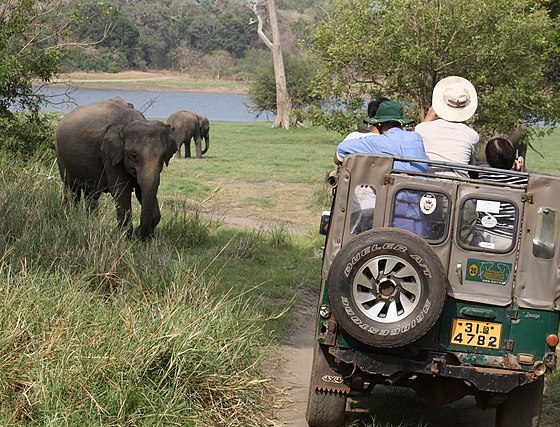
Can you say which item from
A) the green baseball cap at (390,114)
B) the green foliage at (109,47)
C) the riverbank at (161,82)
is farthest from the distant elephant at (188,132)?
the riverbank at (161,82)

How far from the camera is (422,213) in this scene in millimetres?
6332

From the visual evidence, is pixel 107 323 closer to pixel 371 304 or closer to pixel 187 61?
pixel 371 304

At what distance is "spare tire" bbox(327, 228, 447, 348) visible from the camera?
5.86m

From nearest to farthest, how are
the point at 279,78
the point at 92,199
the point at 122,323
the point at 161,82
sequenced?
the point at 122,323
the point at 92,199
the point at 279,78
the point at 161,82

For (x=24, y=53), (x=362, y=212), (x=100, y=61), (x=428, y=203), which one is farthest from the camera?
(x=100, y=61)

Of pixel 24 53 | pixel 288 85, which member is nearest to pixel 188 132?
pixel 24 53

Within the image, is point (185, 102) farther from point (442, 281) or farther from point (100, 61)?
point (442, 281)

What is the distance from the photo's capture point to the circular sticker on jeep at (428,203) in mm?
6305

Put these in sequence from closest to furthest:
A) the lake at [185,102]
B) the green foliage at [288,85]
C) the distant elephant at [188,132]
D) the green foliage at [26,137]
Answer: the green foliage at [26,137] → the distant elephant at [188,132] → the green foliage at [288,85] → the lake at [185,102]

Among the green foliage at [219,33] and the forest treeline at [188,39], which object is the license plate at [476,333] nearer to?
the forest treeline at [188,39]

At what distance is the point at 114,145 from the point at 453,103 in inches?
211

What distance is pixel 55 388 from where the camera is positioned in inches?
228

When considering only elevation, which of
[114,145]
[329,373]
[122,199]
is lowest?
[122,199]

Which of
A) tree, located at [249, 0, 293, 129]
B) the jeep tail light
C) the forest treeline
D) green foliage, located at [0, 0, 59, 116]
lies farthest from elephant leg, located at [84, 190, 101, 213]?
the forest treeline
